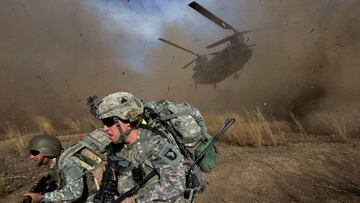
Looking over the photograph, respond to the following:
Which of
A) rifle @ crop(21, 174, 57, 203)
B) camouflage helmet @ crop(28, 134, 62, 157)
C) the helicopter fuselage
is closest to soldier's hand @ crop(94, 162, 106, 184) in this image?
camouflage helmet @ crop(28, 134, 62, 157)

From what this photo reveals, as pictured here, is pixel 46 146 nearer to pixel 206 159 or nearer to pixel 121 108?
pixel 121 108

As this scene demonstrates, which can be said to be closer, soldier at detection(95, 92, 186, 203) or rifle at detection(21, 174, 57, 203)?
soldier at detection(95, 92, 186, 203)

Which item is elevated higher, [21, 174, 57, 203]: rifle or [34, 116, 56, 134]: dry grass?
[34, 116, 56, 134]: dry grass

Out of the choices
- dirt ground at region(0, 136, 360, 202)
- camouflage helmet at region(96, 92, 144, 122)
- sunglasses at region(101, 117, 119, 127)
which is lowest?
dirt ground at region(0, 136, 360, 202)

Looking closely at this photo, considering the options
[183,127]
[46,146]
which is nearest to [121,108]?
[183,127]

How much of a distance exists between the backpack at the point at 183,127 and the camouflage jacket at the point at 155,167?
38 centimetres

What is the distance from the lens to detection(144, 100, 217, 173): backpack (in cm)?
358

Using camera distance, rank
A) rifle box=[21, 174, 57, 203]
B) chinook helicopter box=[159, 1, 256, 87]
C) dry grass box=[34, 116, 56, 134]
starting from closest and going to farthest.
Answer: rifle box=[21, 174, 57, 203] → dry grass box=[34, 116, 56, 134] → chinook helicopter box=[159, 1, 256, 87]

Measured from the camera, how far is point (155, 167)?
3.04 m

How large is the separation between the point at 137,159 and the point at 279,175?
4.36 m

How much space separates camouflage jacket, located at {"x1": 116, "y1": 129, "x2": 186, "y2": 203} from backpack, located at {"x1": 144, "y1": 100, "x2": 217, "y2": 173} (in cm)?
38


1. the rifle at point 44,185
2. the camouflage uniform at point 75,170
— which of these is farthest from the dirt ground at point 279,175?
the camouflage uniform at point 75,170

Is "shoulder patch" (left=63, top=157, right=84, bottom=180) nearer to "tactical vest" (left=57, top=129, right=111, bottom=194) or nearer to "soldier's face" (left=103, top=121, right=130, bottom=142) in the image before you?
"tactical vest" (left=57, top=129, right=111, bottom=194)

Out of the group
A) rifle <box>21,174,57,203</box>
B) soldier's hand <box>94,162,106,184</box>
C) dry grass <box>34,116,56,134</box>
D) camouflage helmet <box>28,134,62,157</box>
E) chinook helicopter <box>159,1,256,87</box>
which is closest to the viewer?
soldier's hand <box>94,162,106,184</box>
